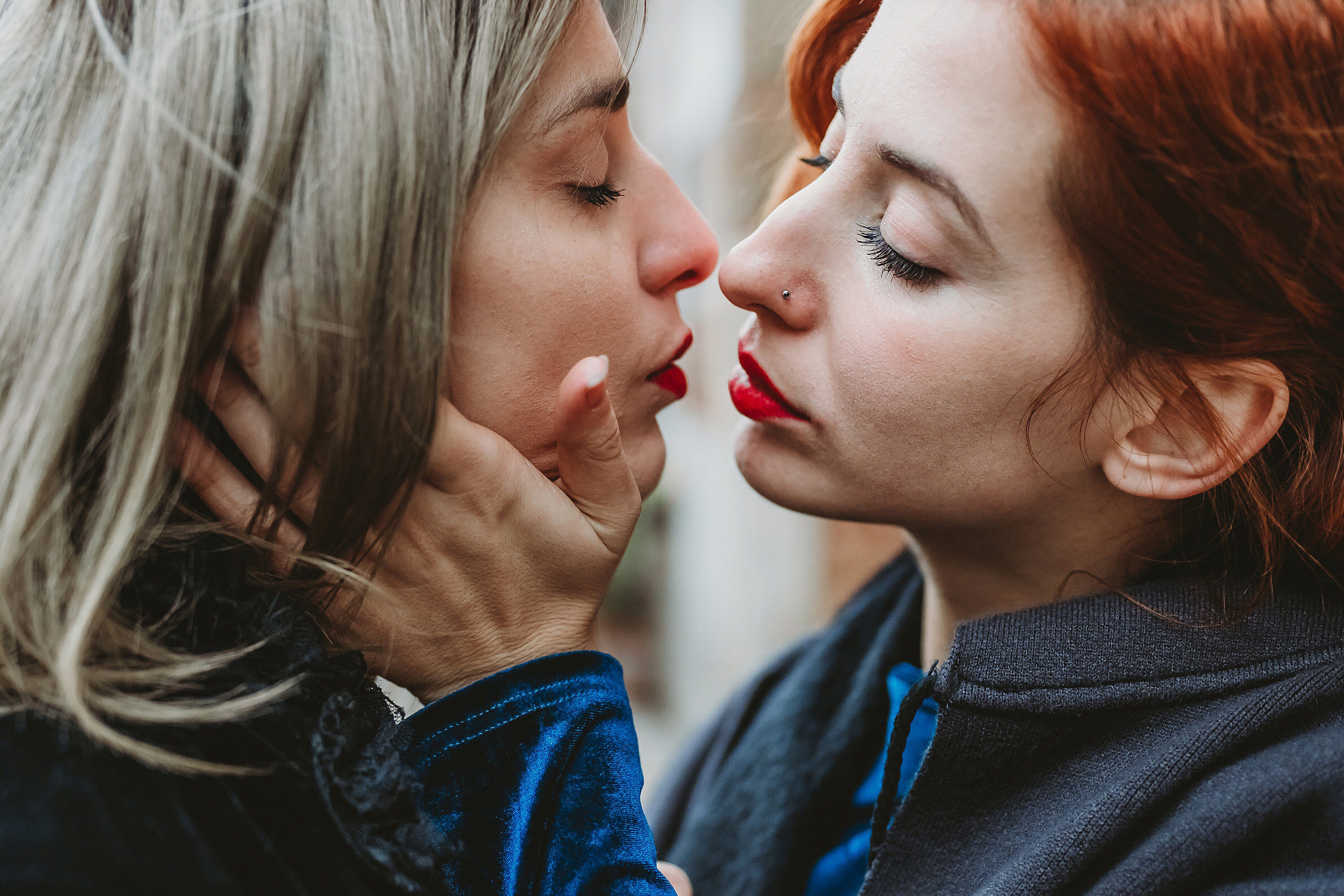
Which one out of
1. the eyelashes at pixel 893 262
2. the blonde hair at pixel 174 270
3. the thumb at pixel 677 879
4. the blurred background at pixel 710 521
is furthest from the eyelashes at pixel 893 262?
the blurred background at pixel 710 521

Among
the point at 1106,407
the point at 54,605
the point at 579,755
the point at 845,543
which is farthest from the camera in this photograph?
the point at 845,543

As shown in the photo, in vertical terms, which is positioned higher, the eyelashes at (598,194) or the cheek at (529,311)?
the eyelashes at (598,194)

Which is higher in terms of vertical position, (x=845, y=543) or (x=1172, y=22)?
(x=1172, y=22)

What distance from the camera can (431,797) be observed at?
1227mm

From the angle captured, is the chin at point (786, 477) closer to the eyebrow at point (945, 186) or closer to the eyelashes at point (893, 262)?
the eyelashes at point (893, 262)

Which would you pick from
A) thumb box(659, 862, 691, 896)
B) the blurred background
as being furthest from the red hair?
the blurred background

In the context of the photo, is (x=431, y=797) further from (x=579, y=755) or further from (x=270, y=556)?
(x=270, y=556)

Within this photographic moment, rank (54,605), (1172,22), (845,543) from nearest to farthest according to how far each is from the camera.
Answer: (54,605), (1172,22), (845,543)

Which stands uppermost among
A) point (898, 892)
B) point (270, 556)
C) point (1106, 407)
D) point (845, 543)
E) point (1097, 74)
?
point (1097, 74)

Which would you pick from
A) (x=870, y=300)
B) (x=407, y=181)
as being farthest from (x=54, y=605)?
(x=870, y=300)

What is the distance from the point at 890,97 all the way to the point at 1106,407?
0.52 meters

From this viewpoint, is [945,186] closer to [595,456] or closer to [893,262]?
[893,262]

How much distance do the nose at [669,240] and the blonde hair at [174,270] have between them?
16.2 inches

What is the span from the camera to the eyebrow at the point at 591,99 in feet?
4.47
